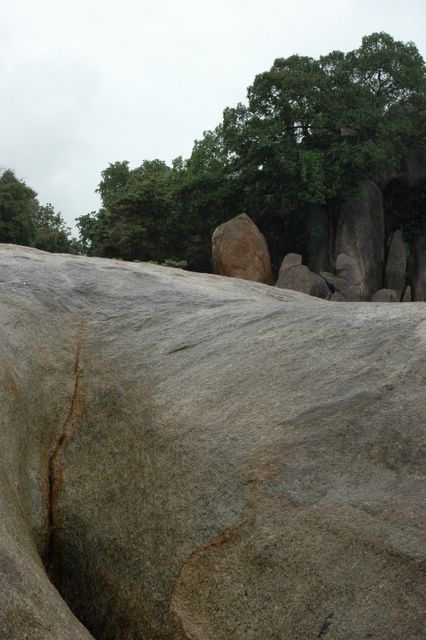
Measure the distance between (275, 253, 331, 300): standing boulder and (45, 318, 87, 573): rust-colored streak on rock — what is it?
2484 cm

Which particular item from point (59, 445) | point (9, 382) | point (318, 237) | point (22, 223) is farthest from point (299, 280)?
point (9, 382)

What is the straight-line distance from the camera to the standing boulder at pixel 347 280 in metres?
31.6

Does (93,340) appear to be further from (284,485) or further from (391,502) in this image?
(391,502)

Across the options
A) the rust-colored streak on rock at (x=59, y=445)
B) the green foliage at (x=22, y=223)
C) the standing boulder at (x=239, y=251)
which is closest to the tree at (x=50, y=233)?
the green foliage at (x=22, y=223)

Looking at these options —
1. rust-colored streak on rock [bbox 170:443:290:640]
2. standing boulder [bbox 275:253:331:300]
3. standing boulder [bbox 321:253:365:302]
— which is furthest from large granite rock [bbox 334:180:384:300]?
rust-colored streak on rock [bbox 170:443:290:640]

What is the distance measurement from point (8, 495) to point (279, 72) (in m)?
31.9

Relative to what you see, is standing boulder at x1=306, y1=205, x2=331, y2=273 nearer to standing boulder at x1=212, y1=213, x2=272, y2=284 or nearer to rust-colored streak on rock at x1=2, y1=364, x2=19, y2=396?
standing boulder at x1=212, y1=213, x2=272, y2=284

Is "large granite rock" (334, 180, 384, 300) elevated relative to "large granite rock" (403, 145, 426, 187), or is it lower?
lower

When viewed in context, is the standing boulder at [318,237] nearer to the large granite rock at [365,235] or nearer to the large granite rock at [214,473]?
the large granite rock at [365,235]

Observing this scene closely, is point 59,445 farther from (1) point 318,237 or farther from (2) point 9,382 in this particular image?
(1) point 318,237

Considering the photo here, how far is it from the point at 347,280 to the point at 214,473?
92.1 feet

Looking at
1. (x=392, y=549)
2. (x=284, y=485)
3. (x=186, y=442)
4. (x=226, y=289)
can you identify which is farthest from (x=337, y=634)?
(x=226, y=289)

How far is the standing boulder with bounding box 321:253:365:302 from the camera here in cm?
3159

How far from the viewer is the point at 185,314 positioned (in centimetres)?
606
